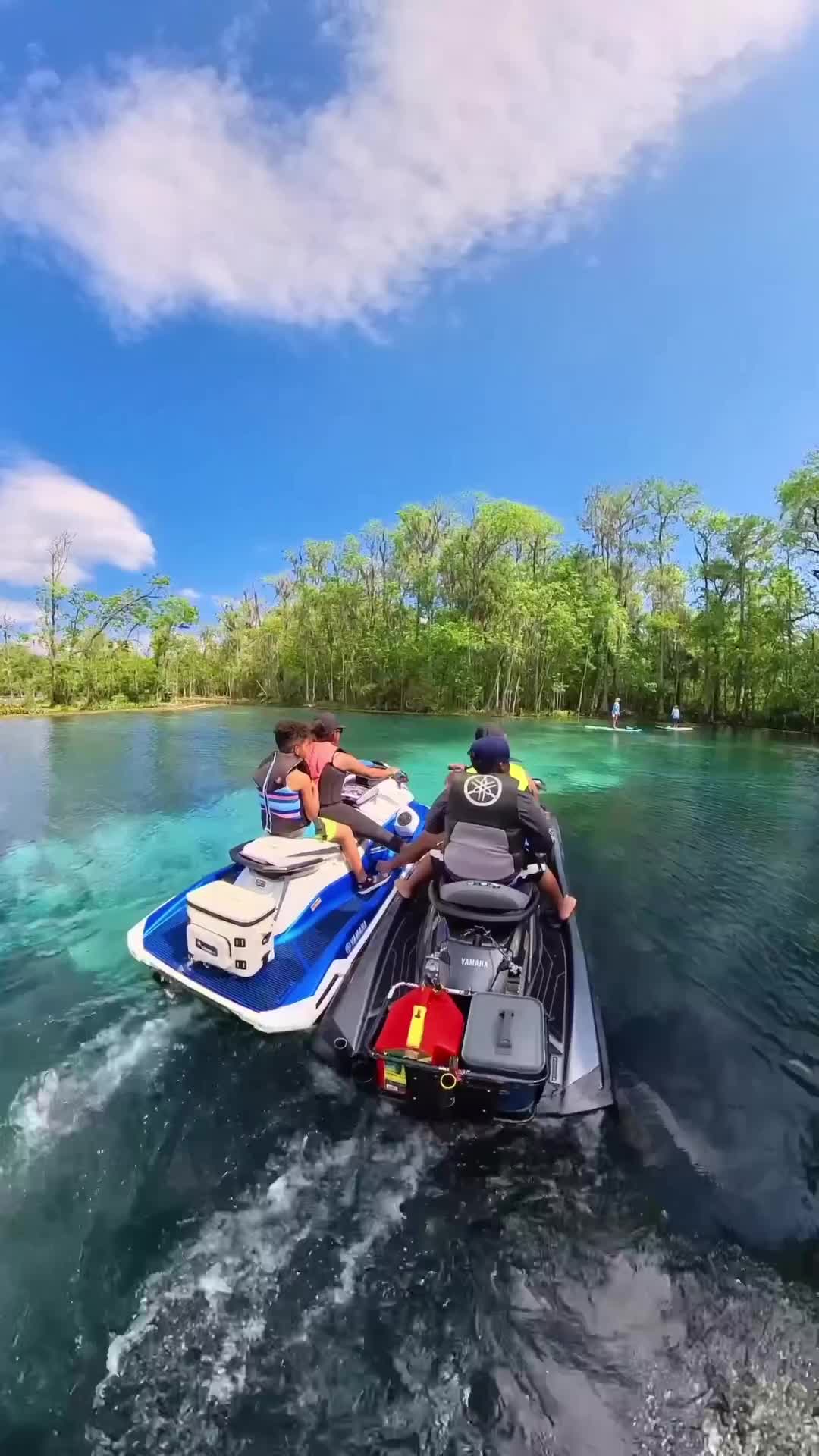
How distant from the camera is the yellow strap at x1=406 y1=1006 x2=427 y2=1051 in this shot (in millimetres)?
2609

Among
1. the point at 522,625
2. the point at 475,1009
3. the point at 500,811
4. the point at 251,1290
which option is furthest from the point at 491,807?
the point at 522,625

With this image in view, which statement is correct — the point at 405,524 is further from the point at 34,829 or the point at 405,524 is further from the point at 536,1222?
the point at 536,1222

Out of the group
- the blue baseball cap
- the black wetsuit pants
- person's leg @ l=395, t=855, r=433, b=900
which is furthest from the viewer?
the black wetsuit pants

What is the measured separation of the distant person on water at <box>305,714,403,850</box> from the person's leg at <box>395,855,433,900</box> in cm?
126

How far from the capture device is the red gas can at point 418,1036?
262cm

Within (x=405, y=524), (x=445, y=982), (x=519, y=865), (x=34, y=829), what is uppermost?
(x=405, y=524)

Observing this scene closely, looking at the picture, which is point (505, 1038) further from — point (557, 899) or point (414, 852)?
point (414, 852)

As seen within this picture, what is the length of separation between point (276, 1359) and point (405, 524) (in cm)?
4413

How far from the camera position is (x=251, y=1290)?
224cm

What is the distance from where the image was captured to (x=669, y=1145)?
3033 millimetres

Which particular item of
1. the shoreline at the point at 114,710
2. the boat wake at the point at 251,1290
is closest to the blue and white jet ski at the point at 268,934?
the boat wake at the point at 251,1290

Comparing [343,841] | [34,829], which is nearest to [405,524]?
[34,829]

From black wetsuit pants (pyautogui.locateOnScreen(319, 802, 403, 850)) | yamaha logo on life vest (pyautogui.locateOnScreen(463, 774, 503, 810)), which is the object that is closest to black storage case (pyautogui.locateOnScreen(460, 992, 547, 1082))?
yamaha logo on life vest (pyautogui.locateOnScreen(463, 774, 503, 810))

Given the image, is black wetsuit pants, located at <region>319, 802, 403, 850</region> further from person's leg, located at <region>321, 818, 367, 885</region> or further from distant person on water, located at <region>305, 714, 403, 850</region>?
person's leg, located at <region>321, 818, 367, 885</region>
